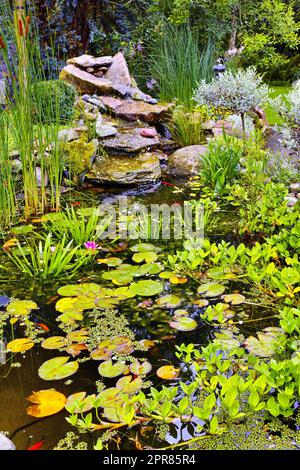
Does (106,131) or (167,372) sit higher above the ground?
(106,131)

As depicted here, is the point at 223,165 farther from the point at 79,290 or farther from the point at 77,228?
the point at 79,290

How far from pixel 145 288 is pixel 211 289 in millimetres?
326

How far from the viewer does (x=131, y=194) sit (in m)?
4.02

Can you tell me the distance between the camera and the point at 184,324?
204cm

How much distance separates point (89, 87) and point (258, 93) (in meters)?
2.54

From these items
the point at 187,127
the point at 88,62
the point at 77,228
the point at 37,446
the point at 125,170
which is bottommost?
the point at 37,446

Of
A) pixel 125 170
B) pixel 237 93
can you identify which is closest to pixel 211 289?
pixel 237 93

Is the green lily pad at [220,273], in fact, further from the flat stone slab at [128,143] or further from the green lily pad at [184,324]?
the flat stone slab at [128,143]

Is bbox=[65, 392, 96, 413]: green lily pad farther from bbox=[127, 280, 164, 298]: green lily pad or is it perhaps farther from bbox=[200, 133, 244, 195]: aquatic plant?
bbox=[200, 133, 244, 195]: aquatic plant

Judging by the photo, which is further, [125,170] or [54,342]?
[125,170]

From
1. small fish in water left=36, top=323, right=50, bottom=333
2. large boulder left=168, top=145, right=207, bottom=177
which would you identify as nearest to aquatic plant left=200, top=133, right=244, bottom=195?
large boulder left=168, top=145, right=207, bottom=177

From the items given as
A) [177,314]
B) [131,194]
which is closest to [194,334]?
[177,314]

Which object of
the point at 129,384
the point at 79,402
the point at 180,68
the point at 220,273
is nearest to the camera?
the point at 79,402

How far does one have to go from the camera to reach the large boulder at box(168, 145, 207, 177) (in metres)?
4.56
